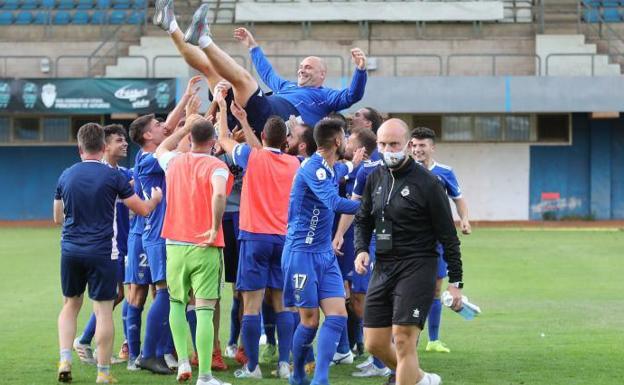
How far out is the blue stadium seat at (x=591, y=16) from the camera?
37.9 meters

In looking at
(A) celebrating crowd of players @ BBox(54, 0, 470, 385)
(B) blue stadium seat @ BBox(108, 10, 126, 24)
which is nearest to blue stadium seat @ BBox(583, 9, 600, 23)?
(B) blue stadium seat @ BBox(108, 10, 126, 24)

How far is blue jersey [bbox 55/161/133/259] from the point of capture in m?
→ 9.65

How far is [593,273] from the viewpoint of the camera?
1948 centimetres

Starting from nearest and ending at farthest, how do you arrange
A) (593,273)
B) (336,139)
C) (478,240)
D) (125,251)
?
(336,139) < (125,251) < (593,273) < (478,240)

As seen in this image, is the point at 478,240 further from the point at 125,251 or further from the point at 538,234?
the point at 125,251

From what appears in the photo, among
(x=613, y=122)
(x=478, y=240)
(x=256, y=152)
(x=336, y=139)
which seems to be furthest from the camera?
(x=613, y=122)

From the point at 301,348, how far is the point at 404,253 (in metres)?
1.45

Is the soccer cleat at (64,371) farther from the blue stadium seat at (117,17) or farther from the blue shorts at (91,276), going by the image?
the blue stadium seat at (117,17)

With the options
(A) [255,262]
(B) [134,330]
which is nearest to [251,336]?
(A) [255,262]

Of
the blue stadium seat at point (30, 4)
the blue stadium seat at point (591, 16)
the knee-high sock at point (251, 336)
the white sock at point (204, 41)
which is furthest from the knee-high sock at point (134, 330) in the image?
the blue stadium seat at point (30, 4)

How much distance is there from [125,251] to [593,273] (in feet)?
34.8

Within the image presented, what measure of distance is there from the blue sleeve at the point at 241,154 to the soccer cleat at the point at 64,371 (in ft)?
7.53

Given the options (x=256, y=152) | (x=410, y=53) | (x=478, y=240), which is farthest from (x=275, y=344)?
(x=410, y=53)

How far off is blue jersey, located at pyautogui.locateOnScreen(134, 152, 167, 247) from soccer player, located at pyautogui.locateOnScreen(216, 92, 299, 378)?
80 centimetres
